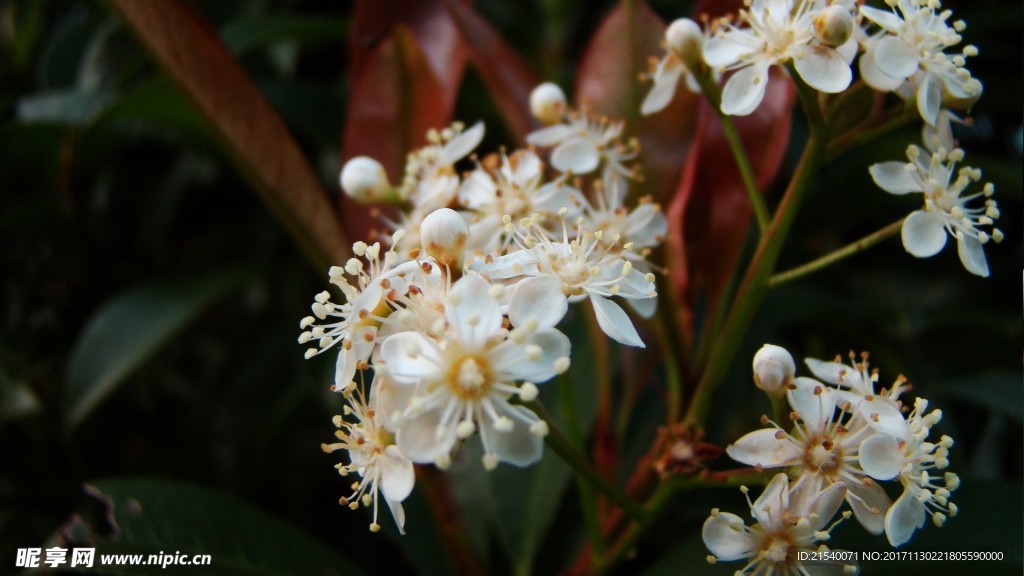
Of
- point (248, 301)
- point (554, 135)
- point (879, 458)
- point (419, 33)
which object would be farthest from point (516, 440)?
point (248, 301)

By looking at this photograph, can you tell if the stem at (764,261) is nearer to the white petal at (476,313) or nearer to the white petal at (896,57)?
the white petal at (896,57)

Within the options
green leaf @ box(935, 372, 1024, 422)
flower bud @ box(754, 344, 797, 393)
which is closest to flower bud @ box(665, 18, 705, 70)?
flower bud @ box(754, 344, 797, 393)

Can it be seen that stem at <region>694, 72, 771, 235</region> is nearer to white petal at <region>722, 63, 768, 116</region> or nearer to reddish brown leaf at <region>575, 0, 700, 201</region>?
white petal at <region>722, 63, 768, 116</region>

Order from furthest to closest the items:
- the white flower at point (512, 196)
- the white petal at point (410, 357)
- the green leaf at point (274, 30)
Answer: the green leaf at point (274, 30) < the white flower at point (512, 196) < the white petal at point (410, 357)

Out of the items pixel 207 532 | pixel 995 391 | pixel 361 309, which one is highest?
pixel 361 309

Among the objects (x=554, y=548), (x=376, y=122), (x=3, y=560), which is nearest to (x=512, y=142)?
(x=376, y=122)

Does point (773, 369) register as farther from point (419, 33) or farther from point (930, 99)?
point (419, 33)

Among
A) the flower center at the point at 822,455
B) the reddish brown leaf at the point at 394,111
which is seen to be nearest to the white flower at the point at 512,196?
the reddish brown leaf at the point at 394,111
